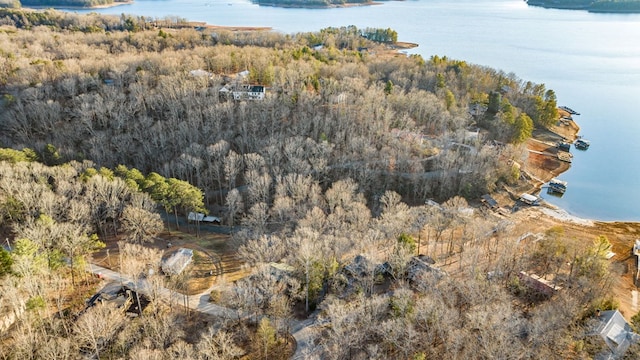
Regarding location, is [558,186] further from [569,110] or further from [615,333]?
[569,110]

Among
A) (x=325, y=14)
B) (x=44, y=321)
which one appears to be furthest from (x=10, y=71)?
(x=325, y=14)

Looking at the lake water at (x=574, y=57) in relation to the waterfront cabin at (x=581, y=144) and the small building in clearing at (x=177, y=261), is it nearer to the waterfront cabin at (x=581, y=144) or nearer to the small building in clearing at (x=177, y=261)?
the waterfront cabin at (x=581, y=144)

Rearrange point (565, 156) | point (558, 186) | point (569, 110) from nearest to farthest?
point (558, 186)
point (565, 156)
point (569, 110)

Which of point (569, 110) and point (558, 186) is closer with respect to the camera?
point (558, 186)

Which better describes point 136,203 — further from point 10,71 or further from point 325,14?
point 325,14

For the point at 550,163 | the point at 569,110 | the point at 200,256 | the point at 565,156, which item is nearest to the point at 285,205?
the point at 200,256

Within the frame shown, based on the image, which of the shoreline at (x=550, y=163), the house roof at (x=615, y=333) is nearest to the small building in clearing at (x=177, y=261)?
the house roof at (x=615, y=333)
